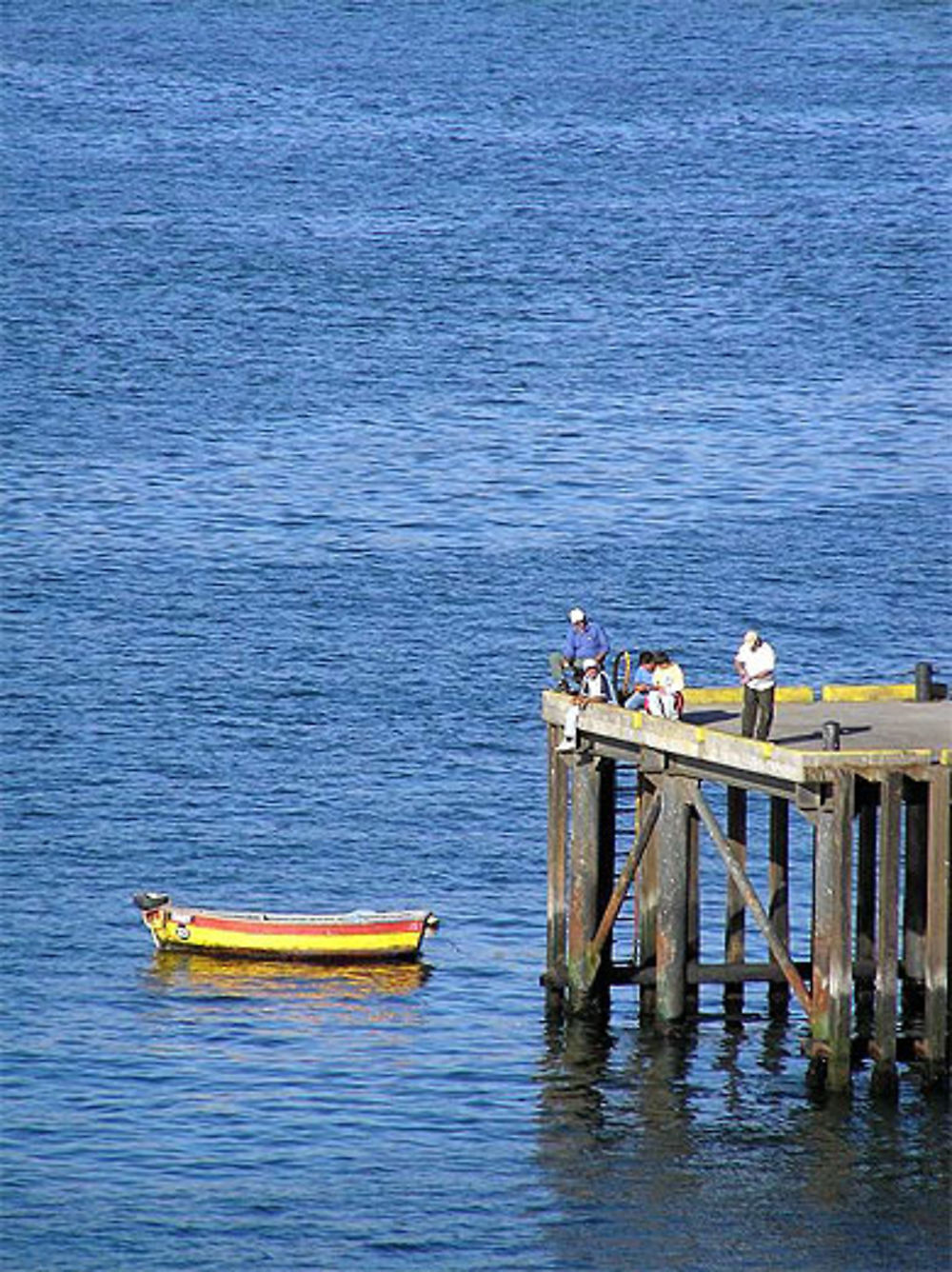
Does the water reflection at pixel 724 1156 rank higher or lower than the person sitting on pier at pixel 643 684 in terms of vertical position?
lower

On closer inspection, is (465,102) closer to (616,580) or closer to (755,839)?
(616,580)

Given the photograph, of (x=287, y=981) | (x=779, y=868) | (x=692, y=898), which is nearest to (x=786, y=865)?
(x=779, y=868)

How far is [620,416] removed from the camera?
451 ft

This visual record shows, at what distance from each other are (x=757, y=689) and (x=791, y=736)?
71.8 inches

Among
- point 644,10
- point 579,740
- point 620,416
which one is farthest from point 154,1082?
point 644,10

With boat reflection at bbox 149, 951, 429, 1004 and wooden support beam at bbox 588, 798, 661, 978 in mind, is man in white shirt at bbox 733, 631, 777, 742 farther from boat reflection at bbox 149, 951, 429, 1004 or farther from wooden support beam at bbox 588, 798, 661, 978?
boat reflection at bbox 149, 951, 429, 1004

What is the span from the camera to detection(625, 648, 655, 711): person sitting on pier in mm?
59844

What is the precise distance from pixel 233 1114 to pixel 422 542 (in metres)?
59.4

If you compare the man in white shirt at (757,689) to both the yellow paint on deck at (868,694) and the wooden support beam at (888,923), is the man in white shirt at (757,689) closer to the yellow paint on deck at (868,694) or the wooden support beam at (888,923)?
the wooden support beam at (888,923)

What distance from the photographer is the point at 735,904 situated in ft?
A: 206

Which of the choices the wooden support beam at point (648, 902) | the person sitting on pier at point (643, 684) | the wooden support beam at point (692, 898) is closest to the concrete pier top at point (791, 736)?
the person sitting on pier at point (643, 684)

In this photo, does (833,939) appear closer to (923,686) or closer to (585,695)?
(585,695)

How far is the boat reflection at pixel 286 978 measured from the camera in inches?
2648

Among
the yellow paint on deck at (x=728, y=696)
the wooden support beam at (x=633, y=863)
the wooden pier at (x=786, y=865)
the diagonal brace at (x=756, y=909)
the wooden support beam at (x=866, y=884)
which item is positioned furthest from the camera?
the yellow paint on deck at (x=728, y=696)
